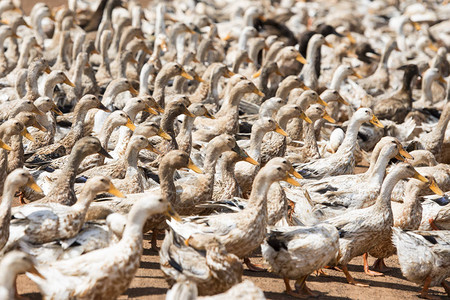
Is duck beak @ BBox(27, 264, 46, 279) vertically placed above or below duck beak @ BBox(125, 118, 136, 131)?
above

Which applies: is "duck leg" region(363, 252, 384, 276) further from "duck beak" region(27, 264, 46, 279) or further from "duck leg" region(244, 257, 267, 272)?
"duck beak" region(27, 264, 46, 279)

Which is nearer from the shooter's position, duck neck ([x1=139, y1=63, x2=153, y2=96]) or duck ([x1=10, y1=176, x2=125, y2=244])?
duck ([x1=10, y1=176, x2=125, y2=244])

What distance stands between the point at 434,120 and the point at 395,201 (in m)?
5.35

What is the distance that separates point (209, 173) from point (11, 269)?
335 centimetres

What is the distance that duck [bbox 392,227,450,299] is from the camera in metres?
7.14

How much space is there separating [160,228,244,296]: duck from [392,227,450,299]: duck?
1808 mm

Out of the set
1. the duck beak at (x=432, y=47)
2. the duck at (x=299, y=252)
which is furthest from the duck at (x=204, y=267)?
the duck beak at (x=432, y=47)

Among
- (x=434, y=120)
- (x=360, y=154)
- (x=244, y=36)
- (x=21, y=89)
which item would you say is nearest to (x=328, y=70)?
(x=244, y=36)

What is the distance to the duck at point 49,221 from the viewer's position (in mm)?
6383

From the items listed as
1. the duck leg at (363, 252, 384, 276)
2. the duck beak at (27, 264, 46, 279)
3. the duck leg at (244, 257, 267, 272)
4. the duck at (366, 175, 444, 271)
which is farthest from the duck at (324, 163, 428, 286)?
the duck beak at (27, 264, 46, 279)

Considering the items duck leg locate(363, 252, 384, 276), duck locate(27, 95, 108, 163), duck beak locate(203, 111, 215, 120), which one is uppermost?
duck locate(27, 95, 108, 163)

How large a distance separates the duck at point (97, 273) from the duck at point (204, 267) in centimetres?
28

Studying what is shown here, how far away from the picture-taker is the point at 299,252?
22.0 feet

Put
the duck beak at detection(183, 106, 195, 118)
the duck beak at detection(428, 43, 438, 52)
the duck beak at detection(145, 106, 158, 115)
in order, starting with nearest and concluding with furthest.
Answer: the duck beak at detection(183, 106, 195, 118), the duck beak at detection(145, 106, 158, 115), the duck beak at detection(428, 43, 438, 52)
